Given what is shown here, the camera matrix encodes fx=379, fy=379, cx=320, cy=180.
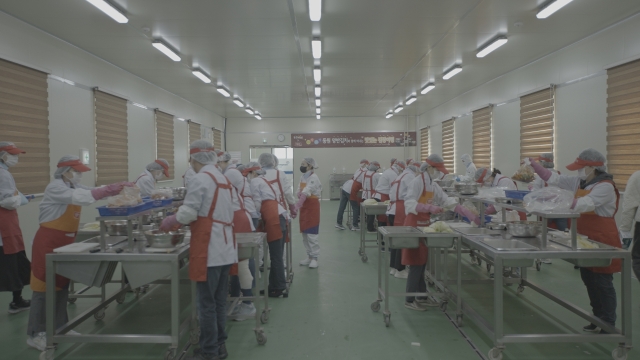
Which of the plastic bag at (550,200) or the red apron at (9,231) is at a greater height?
the plastic bag at (550,200)

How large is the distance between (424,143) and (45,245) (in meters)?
13.4

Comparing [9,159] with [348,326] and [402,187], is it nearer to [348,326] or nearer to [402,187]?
[348,326]

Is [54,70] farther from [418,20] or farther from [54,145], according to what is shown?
[418,20]

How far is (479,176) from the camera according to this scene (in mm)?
6766

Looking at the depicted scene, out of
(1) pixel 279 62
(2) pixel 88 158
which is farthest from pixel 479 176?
(2) pixel 88 158

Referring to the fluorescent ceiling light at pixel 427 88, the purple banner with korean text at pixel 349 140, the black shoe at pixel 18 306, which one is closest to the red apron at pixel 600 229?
the black shoe at pixel 18 306

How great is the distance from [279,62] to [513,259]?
5671mm

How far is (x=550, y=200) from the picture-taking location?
3299mm

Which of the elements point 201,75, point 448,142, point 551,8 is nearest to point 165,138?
point 201,75

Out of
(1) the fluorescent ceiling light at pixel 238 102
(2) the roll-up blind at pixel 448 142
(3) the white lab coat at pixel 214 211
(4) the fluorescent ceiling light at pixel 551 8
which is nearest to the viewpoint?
(3) the white lab coat at pixel 214 211

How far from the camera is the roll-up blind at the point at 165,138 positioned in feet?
30.6

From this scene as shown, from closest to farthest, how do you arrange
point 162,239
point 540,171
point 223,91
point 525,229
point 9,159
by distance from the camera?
1. point 162,239
2. point 525,229
3. point 9,159
4. point 540,171
5. point 223,91

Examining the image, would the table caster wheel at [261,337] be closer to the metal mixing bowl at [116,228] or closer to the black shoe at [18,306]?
the metal mixing bowl at [116,228]

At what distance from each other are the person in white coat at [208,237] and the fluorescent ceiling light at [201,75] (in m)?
5.25
